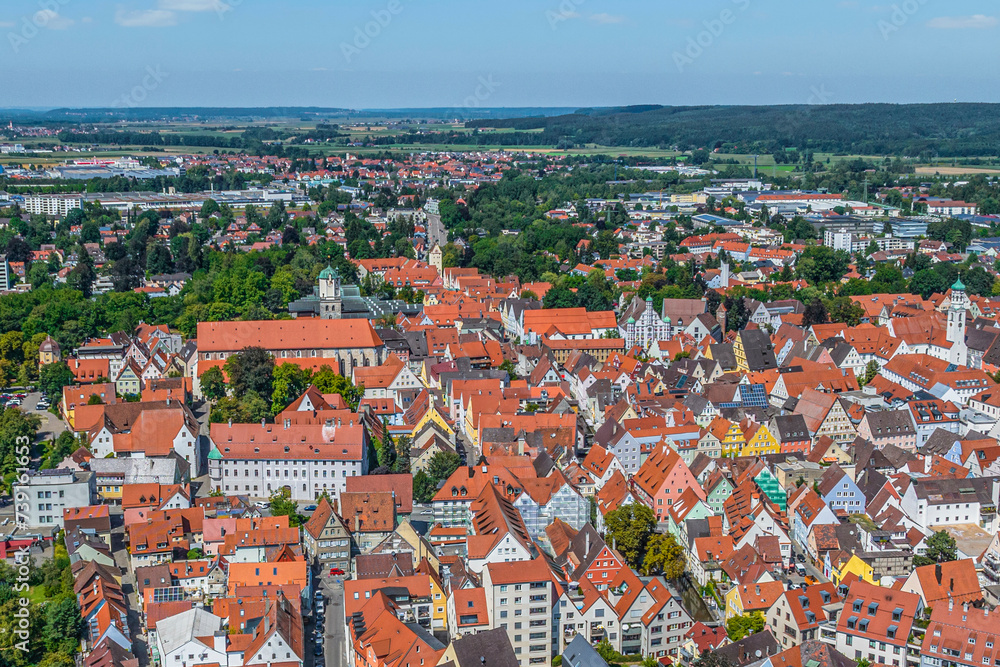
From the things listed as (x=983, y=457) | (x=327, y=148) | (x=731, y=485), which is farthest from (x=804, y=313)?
(x=327, y=148)

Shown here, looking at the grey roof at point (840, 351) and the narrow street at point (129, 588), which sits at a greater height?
the grey roof at point (840, 351)

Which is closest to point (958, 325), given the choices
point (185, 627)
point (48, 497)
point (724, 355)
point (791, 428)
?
point (724, 355)

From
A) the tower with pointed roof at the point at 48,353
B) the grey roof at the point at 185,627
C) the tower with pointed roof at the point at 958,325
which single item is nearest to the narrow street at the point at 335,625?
the grey roof at the point at 185,627

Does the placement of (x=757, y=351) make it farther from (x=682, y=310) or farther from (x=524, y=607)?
(x=524, y=607)

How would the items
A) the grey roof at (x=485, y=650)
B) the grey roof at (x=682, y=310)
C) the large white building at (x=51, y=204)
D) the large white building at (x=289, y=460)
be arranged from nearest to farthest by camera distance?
the grey roof at (x=485, y=650), the large white building at (x=289, y=460), the grey roof at (x=682, y=310), the large white building at (x=51, y=204)

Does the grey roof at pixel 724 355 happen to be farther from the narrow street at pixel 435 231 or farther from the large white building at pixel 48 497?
the narrow street at pixel 435 231

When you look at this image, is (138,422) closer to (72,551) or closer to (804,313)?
(72,551)

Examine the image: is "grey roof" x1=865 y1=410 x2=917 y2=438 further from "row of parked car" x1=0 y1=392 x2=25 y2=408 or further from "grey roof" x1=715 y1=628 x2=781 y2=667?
"row of parked car" x1=0 y1=392 x2=25 y2=408
